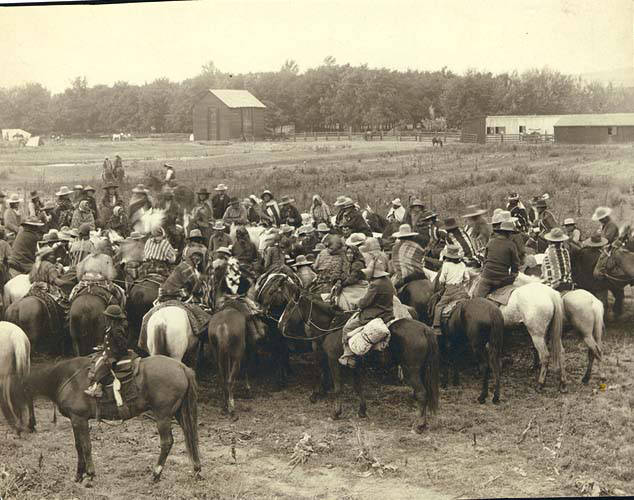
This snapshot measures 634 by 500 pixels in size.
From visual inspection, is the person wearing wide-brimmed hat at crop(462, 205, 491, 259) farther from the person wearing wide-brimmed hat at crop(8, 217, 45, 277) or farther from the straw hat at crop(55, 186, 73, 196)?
the person wearing wide-brimmed hat at crop(8, 217, 45, 277)

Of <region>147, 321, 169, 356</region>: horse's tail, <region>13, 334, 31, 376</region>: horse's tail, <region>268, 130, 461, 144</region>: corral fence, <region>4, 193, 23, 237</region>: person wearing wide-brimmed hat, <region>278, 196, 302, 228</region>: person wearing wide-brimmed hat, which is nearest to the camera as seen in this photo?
<region>13, 334, 31, 376</region>: horse's tail

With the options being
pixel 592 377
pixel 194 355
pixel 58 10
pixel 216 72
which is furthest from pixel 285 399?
pixel 58 10

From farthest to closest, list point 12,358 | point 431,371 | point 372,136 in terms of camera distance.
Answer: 1. point 372,136
2. point 12,358
3. point 431,371

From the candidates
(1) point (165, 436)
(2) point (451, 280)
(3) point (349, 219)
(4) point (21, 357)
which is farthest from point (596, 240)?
(4) point (21, 357)

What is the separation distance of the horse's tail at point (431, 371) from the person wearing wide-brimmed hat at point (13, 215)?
20.6ft

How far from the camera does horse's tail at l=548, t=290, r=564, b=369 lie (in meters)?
8.48

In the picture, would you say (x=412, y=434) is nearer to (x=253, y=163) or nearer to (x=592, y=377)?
(x=592, y=377)

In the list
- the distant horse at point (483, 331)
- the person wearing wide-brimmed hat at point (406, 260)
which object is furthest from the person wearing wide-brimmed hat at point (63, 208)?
the distant horse at point (483, 331)

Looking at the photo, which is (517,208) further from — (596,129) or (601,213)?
(596,129)

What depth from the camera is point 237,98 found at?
31.9ft

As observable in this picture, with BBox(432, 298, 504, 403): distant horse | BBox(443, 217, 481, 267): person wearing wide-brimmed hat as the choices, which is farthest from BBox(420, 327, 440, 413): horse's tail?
BBox(443, 217, 481, 267): person wearing wide-brimmed hat

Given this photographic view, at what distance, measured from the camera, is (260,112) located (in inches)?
402

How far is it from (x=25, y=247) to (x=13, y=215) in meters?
0.88

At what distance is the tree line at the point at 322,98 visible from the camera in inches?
356
